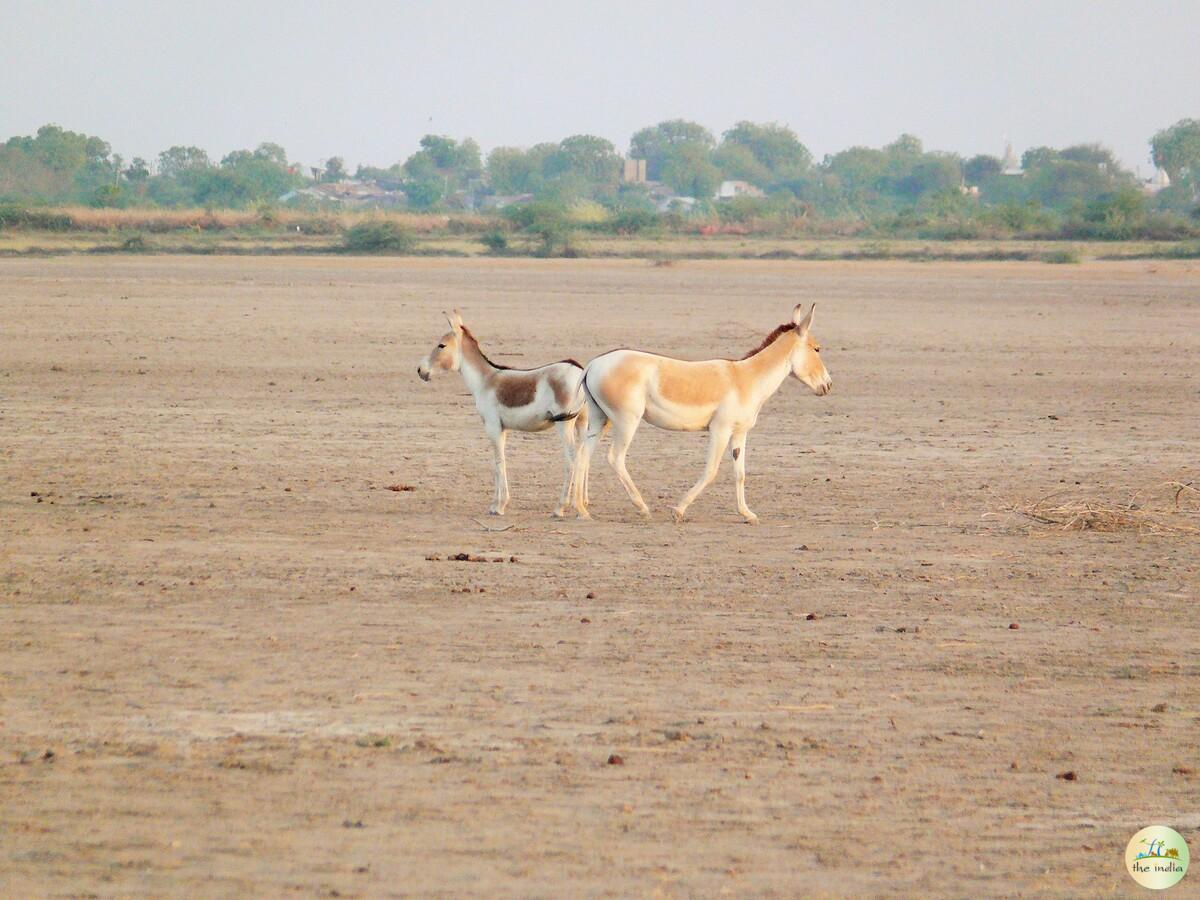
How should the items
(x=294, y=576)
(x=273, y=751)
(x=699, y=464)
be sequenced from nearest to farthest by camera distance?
(x=273, y=751) → (x=294, y=576) → (x=699, y=464)

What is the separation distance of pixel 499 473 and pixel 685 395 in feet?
4.99

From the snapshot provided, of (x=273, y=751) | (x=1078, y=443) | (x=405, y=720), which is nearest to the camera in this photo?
(x=273, y=751)

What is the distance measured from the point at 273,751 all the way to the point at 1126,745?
356cm

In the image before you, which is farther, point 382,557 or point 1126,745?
point 382,557

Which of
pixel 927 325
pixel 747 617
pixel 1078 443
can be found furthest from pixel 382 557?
pixel 927 325

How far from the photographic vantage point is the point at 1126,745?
690cm

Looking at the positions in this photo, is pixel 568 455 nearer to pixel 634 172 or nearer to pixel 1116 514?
pixel 1116 514

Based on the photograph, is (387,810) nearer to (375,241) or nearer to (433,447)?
(433,447)

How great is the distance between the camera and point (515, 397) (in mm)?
11914

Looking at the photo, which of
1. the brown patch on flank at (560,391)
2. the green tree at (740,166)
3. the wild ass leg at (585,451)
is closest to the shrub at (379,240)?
the wild ass leg at (585,451)

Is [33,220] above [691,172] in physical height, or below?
below

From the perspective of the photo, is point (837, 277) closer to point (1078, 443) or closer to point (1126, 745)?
point (1078, 443)

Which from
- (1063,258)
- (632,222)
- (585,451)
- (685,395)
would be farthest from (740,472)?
(632,222)

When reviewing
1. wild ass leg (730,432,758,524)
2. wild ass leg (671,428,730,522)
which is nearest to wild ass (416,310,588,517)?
wild ass leg (671,428,730,522)
